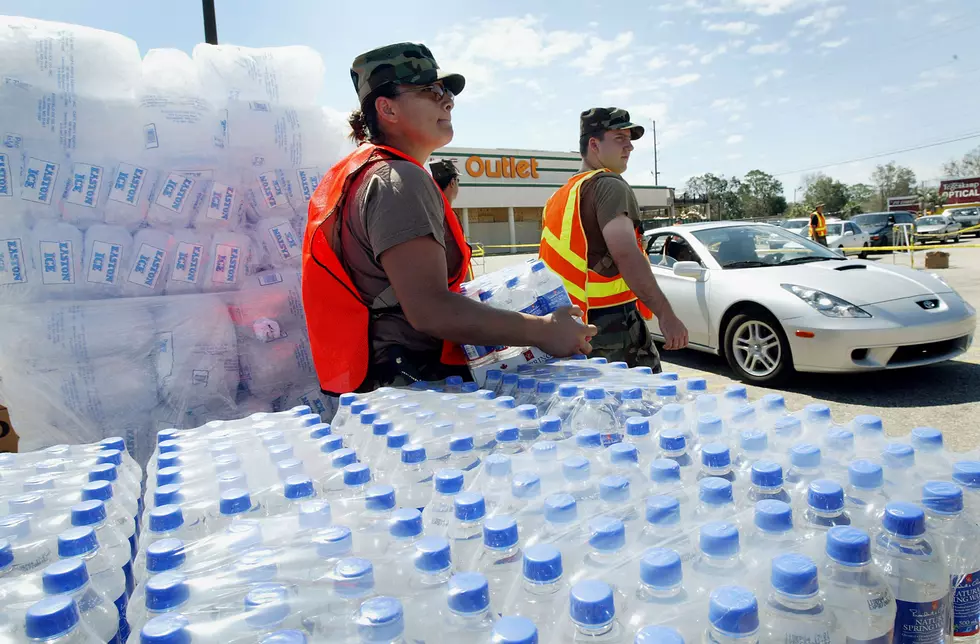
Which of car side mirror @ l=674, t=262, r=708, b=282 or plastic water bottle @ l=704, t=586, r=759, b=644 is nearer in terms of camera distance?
plastic water bottle @ l=704, t=586, r=759, b=644

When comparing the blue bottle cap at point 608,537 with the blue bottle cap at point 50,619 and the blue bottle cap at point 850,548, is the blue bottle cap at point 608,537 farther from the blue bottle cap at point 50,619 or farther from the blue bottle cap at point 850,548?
the blue bottle cap at point 50,619

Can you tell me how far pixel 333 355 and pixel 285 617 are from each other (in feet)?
4.37

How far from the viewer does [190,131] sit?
2.82 meters

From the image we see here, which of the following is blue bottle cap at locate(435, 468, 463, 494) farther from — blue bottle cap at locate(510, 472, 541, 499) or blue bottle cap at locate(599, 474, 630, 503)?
blue bottle cap at locate(599, 474, 630, 503)

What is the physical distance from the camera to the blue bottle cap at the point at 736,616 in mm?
775

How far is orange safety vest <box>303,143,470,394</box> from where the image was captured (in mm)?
2049

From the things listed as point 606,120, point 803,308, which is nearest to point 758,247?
point 803,308

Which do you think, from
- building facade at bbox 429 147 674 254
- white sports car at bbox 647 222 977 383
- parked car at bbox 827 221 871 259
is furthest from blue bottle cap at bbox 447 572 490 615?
building facade at bbox 429 147 674 254

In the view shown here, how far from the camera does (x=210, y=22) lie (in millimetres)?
4688

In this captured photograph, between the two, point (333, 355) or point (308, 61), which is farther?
point (308, 61)

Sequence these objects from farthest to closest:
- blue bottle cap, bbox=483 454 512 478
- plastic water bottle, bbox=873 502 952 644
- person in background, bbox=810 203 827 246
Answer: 1. person in background, bbox=810 203 827 246
2. blue bottle cap, bbox=483 454 512 478
3. plastic water bottle, bbox=873 502 952 644

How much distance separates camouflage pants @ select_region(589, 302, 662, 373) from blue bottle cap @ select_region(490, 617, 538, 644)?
98.1 inches

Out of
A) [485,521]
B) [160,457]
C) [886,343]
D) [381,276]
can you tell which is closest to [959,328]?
[886,343]

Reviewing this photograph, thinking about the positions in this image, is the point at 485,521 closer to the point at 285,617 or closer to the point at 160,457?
the point at 285,617
